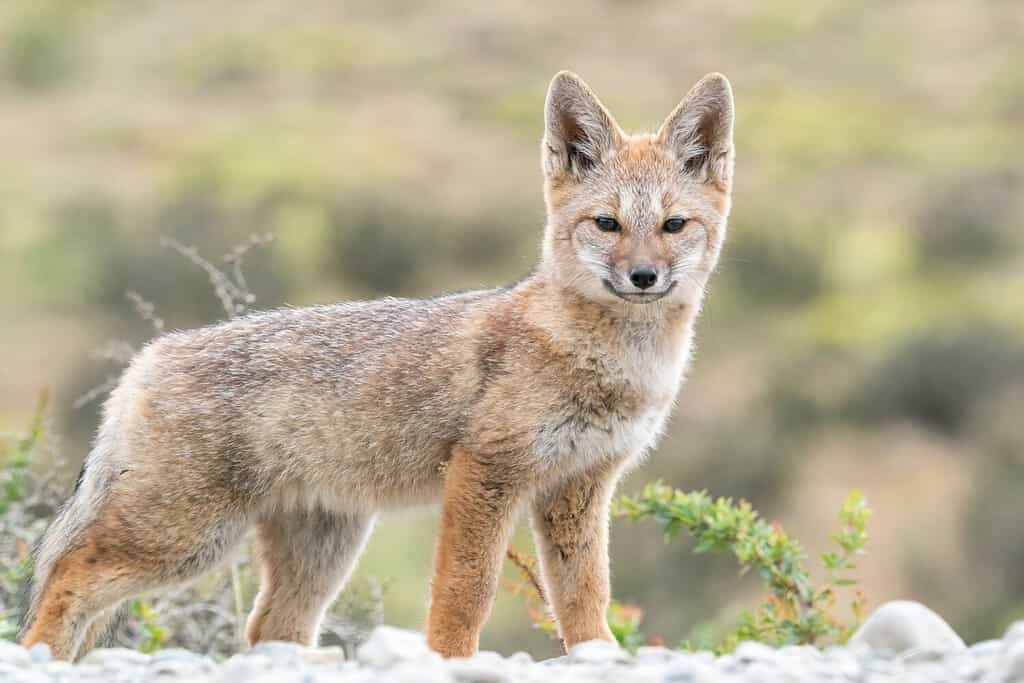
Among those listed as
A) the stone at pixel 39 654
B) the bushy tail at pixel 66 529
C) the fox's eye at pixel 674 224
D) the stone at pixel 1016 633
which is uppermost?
the fox's eye at pixel 674 224

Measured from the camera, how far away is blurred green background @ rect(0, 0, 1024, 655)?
946 inches

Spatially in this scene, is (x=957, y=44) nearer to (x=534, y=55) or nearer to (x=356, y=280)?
(x=534, y=55)

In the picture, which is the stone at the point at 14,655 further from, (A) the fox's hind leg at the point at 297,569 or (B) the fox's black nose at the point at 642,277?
(B) the fox's black nose at the point at 642,277


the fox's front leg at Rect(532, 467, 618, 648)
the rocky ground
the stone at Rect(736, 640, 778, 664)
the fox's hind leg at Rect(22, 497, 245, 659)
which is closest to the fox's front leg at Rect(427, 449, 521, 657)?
the fox's front leg at Rect(532, 467, 618, 648)

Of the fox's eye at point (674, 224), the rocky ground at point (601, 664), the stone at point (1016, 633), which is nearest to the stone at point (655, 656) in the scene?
the rocky ground at point (601, 664)

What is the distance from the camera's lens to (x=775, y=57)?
42.7 m

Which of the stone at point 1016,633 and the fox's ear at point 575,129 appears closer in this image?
the stone at point 1016,633

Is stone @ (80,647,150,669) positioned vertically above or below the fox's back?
below

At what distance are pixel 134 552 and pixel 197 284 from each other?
2210 cm

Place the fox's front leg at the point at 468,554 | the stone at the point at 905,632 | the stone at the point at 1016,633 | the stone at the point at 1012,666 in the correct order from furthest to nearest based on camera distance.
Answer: the fox's front leg at the point at 468,554, the stone at the point at 905,632, the stone at the point at 1016,633, the stone at the point at 1012,666

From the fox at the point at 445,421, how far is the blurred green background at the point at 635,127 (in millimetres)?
7238

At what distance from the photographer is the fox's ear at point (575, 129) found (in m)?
7.77

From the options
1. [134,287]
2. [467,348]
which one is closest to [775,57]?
[134,287]

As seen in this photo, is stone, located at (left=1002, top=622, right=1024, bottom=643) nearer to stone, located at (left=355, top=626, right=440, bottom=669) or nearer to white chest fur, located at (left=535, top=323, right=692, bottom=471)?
stone, located at (left=355, top=626, right=440, bottom=669)
